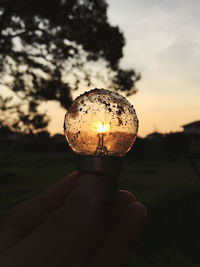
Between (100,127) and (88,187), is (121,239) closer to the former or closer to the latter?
(88,187)

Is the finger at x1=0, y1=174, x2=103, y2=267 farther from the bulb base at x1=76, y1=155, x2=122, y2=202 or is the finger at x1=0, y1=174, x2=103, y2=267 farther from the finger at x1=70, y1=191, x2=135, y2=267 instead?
the finger at x1=70, y1=191, x2=135, y2=267

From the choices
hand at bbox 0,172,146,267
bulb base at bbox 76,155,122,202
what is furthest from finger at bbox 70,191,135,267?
bulb base at bbox 76,155,122,202

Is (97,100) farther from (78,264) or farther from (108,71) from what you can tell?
(108,71)

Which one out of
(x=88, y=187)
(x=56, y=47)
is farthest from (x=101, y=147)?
(x=56, y=47)

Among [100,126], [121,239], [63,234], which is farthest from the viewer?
[121,239]

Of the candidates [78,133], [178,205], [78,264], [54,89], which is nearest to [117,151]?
[78,133]

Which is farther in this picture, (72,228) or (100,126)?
(100,126)

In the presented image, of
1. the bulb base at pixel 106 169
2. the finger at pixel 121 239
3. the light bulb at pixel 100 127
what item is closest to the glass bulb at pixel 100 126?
the light bulb at pixel 100 127

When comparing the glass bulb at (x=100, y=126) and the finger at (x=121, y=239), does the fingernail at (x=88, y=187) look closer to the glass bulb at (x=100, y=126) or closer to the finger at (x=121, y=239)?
the glass bulb at (x=100, y=126)
